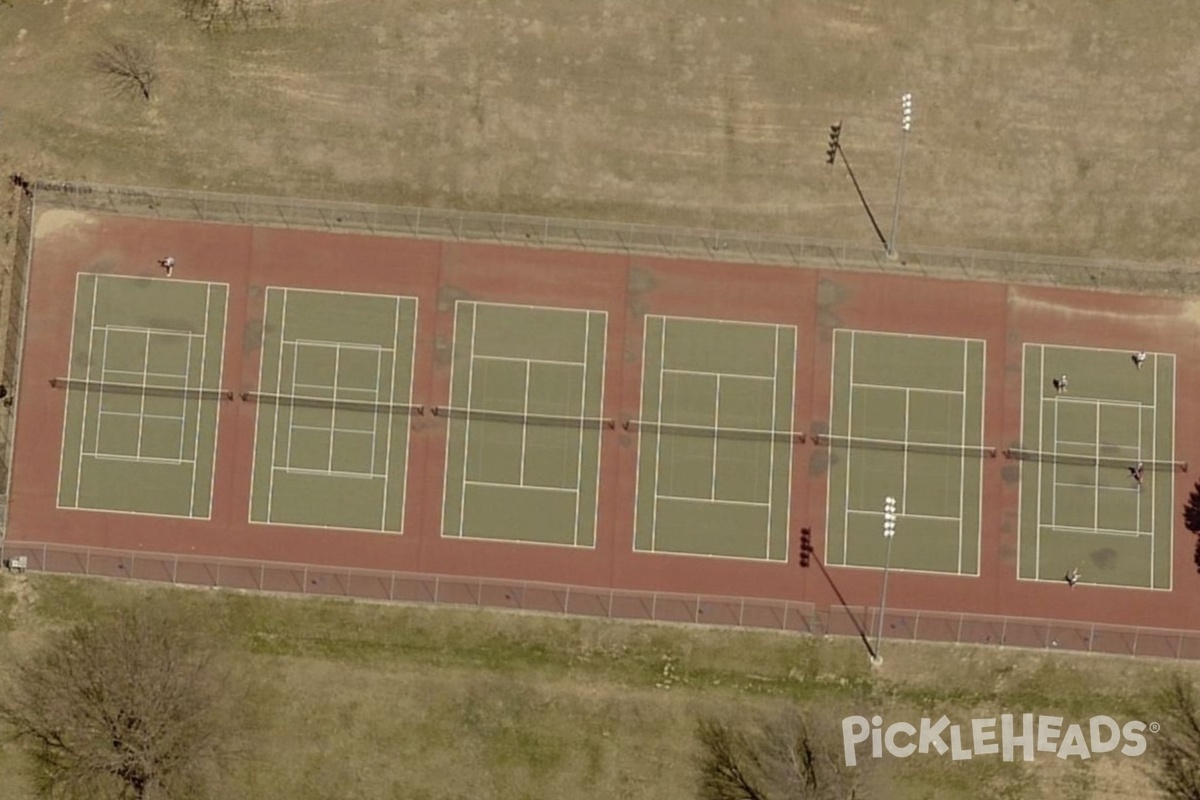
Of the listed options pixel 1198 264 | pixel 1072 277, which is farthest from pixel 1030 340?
pixel 1198 264

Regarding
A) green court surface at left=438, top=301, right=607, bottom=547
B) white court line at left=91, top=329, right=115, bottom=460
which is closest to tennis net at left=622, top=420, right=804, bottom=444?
green court surface at left=438, top=301, right=607, bottom=547

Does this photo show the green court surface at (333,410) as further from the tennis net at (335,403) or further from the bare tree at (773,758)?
the bare tree at (773,758)

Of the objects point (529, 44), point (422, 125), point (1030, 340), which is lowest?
point (1030, 340)

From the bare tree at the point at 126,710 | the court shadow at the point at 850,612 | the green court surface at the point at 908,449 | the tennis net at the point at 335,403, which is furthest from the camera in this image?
the tennis net at the point at 335,403

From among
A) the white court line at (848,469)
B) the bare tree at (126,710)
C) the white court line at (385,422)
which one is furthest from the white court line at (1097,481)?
the bare tree at (126,710)

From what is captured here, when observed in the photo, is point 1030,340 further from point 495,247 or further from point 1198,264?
point 495,247

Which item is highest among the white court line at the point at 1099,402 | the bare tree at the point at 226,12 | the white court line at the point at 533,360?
the bare tree at the point at 226,12
